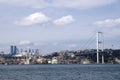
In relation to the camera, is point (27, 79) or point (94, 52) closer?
point (27, 79)

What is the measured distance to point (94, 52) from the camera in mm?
182125

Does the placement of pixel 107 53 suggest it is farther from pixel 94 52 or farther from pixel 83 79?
pixel 83 79

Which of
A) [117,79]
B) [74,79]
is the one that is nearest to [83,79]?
[74,79]

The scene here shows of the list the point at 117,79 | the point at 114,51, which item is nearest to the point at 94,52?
the point at 114,51

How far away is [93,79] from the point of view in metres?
58.5

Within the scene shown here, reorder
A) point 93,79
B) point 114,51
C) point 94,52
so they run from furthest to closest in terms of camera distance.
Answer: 1. point 114,51
2. point 94,52
3. point 93,79

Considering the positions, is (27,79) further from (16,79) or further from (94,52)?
(94,52)

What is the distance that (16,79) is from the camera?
59.9 m

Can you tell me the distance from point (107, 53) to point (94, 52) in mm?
8852

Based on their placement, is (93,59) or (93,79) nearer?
(93,79)

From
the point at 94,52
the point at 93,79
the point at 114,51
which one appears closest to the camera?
the point at 93,79

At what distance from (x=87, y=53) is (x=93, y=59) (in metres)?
13.4

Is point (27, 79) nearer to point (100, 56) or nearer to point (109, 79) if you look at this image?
point (109, 79)

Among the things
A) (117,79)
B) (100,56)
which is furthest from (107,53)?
(117,79)
